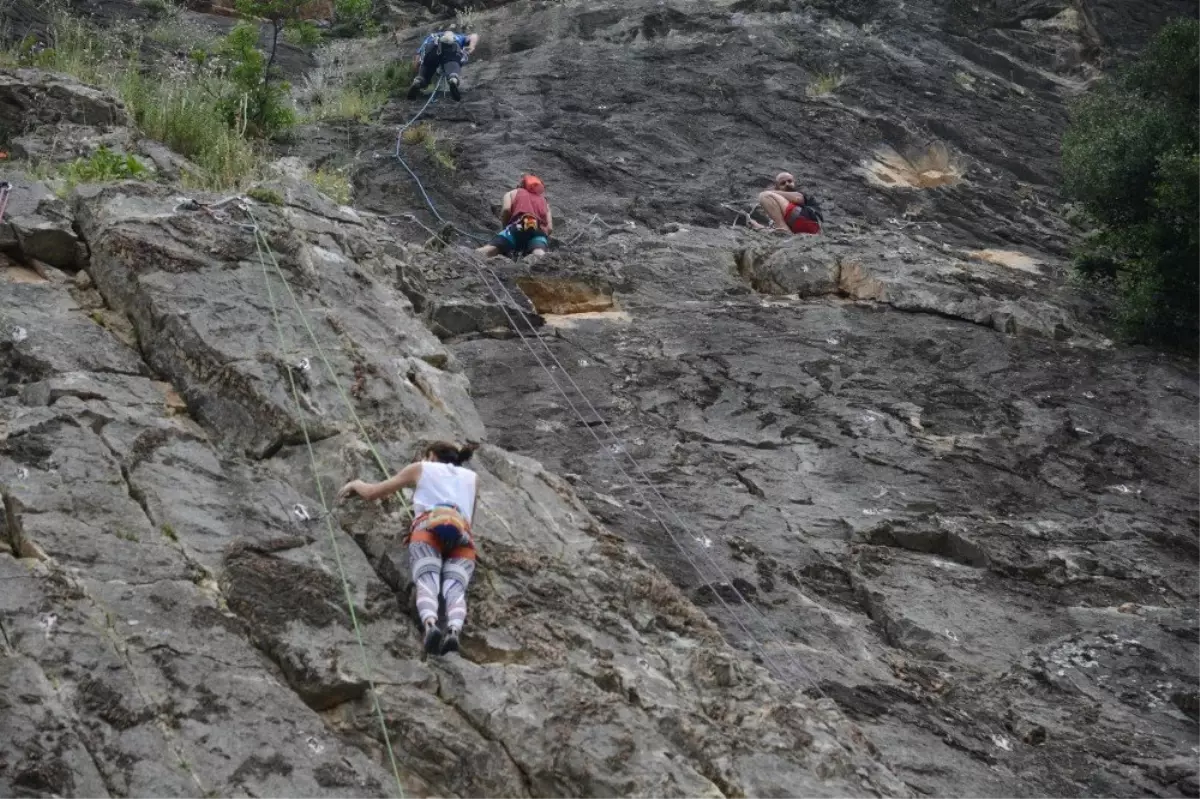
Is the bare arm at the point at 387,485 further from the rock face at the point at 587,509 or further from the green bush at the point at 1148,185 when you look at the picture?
the green bush at the point at 1148,185

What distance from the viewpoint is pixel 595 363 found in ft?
34.6

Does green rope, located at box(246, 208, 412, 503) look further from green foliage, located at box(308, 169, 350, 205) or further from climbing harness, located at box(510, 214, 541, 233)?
climbing harness, located at box(510, 214, 541, 233)

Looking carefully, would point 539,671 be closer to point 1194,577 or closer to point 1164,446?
point 1194,577

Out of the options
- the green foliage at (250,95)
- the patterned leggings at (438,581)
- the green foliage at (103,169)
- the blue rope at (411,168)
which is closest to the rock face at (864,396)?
the blue rope at (411,168)

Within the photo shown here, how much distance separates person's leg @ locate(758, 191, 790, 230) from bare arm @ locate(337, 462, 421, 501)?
7329 mm

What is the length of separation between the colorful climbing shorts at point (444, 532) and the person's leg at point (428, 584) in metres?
0.04

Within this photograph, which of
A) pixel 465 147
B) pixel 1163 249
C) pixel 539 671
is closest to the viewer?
pixel 539 671

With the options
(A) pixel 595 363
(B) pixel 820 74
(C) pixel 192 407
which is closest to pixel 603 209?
(A) pixel 595 363

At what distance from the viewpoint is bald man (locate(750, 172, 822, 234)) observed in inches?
546

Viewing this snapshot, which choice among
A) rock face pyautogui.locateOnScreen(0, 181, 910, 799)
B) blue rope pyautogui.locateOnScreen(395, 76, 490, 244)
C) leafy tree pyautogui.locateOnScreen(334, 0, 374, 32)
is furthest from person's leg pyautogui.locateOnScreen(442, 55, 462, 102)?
rock face pyautogui.locateOnScreen(0, 181, 910, 799)

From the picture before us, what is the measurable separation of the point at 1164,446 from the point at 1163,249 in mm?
3226

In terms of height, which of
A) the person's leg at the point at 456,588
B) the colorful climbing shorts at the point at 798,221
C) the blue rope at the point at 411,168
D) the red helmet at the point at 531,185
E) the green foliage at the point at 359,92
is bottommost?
A: the green foliage at the point at 359,92

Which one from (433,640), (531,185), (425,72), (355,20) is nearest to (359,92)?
(425,72)

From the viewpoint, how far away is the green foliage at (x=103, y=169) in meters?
10.2
